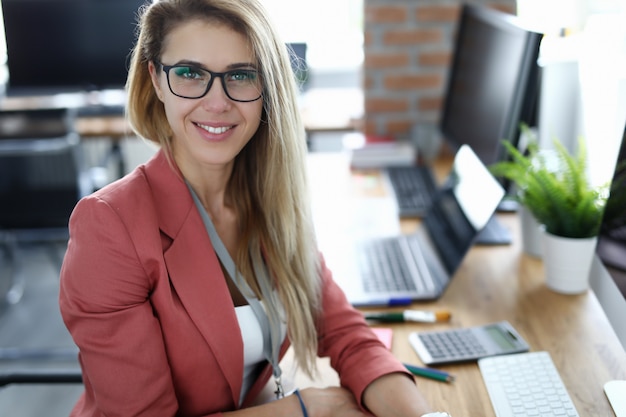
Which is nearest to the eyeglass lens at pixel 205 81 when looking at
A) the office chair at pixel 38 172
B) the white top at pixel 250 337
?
the white top at pixel 250 337

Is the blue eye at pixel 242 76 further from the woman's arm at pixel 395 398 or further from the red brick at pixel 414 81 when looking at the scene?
the red brick at pixel 414 81

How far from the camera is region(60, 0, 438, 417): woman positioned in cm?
106

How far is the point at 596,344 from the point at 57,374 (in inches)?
44.6

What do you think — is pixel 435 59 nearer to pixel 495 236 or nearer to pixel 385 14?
pixel 385 14

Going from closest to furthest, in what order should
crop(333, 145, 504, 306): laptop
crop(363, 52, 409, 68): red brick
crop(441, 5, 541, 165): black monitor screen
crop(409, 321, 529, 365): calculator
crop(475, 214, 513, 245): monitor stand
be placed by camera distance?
crop(409, 321, 529, 365): calculator, crop(333, 145, 504, 306): laptop, crop(441, 5, 541, 165): black monitor screen, crop(475, 214, 513, 245): monitor stand, crop(363, 52, 409, 68): red brick

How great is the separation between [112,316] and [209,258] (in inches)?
8.4

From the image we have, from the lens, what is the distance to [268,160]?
1.32 metres

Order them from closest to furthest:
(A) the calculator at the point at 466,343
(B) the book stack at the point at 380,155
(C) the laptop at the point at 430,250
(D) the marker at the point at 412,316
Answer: (A) the calculator at the point at 466,343 → (D) the marker at the point at 412,316 → (C) the laptop at the point at 430,250 → (B) the book stack at the point at 380,155

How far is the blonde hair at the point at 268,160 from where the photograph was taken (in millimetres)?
1172

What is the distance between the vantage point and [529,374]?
3.88 ft

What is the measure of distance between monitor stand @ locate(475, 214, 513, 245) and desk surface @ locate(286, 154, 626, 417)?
Answer: 0.02 metres

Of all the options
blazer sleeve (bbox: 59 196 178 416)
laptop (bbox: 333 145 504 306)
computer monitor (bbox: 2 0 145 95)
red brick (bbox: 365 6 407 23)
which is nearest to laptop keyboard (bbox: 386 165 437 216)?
laptop (bbox: 333 145 504 306)

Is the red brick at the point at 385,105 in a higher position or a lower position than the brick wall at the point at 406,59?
lower

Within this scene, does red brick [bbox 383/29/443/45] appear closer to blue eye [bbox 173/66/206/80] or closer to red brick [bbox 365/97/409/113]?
red brick [bbox 365/97/409/113]
